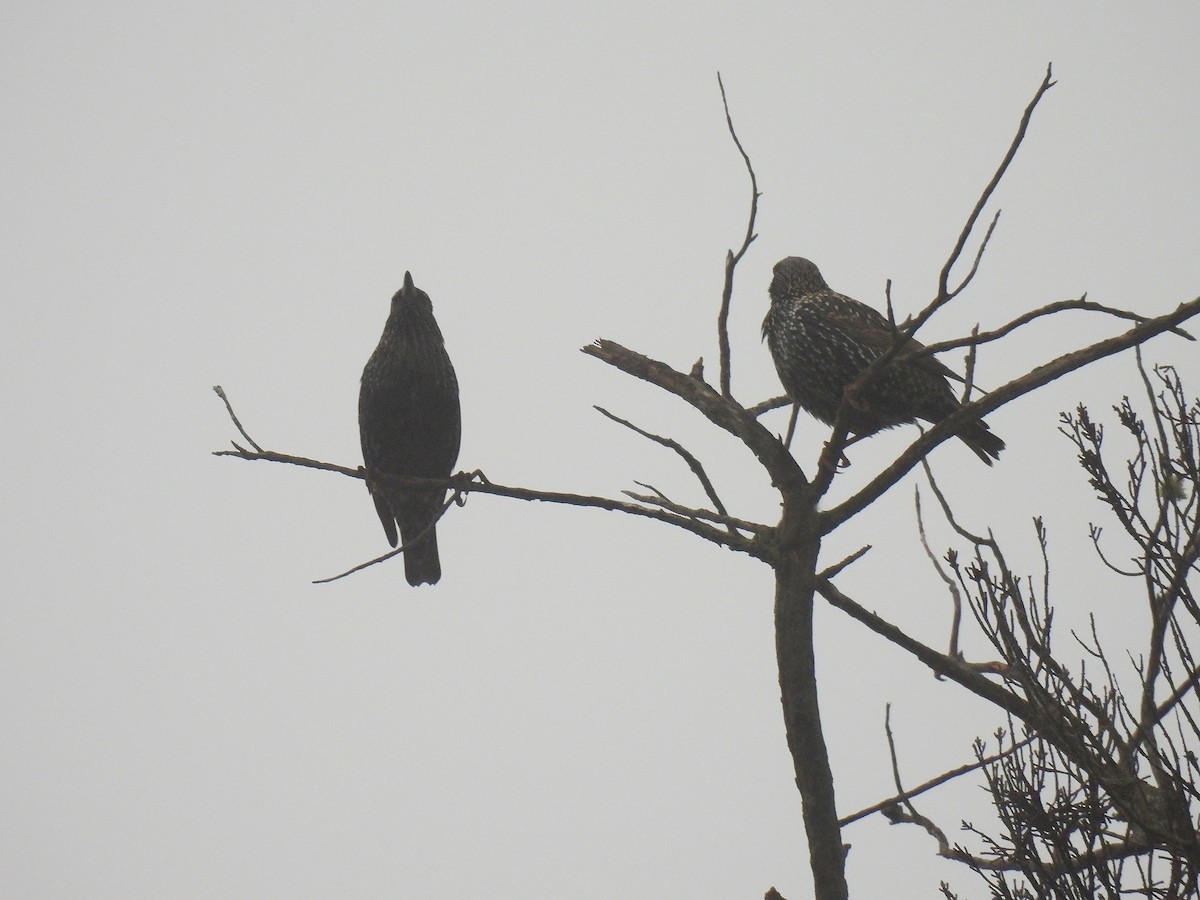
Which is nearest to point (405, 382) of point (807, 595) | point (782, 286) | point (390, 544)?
point (390, 544)

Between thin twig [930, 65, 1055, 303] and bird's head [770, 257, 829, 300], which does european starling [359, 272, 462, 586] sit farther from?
thin twig [930, 65, 1055, 303]

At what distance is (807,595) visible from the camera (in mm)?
3104

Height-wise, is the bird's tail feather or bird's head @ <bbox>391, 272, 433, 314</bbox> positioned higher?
bird's head @ <bbox>391, 272, 433, 314</bbox>

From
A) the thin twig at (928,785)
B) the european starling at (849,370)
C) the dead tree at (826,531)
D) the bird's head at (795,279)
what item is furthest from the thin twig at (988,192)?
the bird's head at (795,279)

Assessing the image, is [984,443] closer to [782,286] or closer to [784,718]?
[782,286]

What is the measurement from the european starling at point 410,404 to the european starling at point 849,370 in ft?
6.26

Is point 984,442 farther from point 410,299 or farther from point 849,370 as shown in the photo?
point 410,299

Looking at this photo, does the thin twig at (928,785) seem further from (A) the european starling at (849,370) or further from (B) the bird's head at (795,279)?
(B) the bird's head at (795,279)

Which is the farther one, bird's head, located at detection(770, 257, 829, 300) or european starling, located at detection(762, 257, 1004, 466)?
bird's head, located at detection(770, 257, 829, 300)

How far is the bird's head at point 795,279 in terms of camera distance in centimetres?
613

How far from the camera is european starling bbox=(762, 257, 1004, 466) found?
5375 mm

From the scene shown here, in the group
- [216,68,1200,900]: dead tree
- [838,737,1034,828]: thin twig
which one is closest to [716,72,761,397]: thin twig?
[216,68,1200,900]: dead tree

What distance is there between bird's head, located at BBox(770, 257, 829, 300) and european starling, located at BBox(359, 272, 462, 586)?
1934 mm

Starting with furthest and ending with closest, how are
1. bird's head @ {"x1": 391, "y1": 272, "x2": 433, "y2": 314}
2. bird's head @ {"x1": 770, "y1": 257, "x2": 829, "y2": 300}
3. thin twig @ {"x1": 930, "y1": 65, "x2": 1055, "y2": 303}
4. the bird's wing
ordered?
1. bird's head @ {"x1": 391, "y1": 272, "x2": 433, "y2": 314}
2. bird's head @ {"x1": 770, "y1": 257, "x2": 829, "y2": 300}
3. the bird's wing
4. thin twig @ {"x1": 930, "y1": 65, "x2": 1055, "y2": 303}
